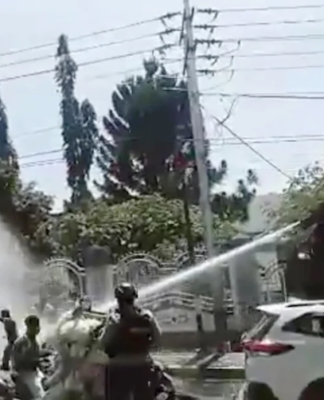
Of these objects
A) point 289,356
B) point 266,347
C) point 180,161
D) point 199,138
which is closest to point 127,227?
point 180,161

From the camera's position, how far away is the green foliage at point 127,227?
3.30m

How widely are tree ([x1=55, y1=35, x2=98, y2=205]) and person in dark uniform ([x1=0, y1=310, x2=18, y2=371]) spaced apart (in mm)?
453

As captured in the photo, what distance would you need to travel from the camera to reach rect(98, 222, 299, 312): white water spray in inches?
124

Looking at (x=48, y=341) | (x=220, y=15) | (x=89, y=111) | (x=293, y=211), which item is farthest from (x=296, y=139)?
(x=48, y=341)

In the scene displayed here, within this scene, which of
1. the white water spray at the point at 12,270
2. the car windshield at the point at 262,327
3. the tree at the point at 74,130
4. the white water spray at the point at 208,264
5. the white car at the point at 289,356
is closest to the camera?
the white car at the point at 289,356

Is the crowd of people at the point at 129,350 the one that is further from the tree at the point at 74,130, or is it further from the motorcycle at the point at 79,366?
the tree at the point at 74,130

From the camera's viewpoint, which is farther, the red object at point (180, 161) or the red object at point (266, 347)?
the red object at point (180, 161)

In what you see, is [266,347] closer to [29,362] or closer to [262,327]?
[262,327]

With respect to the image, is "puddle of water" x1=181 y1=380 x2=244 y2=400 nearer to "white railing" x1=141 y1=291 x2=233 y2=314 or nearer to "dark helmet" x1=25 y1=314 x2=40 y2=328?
"white railing" x1=141 y1=291 x2=233 y2=314

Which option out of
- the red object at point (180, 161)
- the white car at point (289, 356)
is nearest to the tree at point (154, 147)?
the red object at point (180, 161)

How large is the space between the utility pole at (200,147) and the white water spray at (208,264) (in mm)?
31

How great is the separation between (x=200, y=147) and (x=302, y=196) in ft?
1.52

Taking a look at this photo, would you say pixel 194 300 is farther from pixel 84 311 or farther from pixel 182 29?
pixel 182 29

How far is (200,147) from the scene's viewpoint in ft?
11.2
